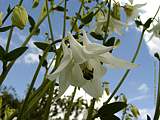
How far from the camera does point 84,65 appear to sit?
1393 millimetres

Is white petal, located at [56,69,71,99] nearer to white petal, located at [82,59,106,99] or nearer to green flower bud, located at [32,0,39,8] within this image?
white petal, located at [82,59,106,99]

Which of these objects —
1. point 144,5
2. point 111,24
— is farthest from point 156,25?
point 111,24

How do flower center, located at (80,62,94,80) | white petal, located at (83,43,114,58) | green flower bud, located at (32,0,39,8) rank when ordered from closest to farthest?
white petal, located at (83,43,114,58), flower center, located at (80,62,94,80), green flower bud, located at (32,0,39,8)

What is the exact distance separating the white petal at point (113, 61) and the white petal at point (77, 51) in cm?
9

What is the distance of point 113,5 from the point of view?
1922mm

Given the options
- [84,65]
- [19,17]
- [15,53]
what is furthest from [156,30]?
[15,53]

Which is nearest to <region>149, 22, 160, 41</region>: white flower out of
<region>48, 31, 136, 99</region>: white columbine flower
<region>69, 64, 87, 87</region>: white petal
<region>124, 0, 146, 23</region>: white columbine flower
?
<region>124, 0, 146, 23</region>: white columbine flower

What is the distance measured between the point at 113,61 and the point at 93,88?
11cm

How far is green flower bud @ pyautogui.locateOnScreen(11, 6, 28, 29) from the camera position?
1407 mm

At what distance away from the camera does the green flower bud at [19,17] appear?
1.41m

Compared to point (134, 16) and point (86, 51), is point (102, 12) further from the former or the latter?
point (86, 51)

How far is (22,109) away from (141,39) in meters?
0.73

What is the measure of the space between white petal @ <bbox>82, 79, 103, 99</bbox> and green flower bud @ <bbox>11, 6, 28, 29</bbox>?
0.31m

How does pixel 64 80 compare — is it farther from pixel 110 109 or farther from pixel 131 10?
pixel 131 10
